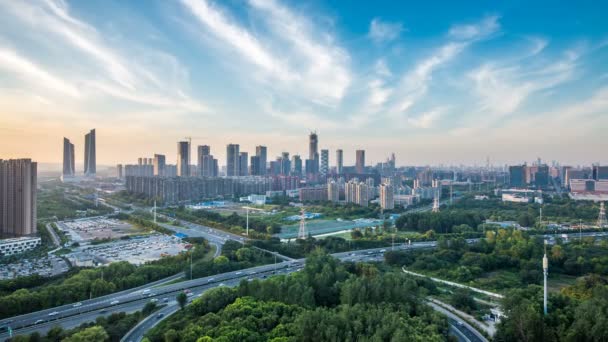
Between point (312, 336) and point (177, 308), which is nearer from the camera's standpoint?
point (312, 336)

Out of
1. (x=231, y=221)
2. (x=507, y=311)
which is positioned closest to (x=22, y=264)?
(x=231, y=221)

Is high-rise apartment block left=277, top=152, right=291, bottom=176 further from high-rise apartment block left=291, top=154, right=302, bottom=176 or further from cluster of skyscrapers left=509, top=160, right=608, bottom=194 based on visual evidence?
cluster of skyscrapers left=509, top=160, right=608, bottom=194

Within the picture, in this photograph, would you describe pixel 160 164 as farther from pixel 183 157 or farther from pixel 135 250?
pixel 135 250

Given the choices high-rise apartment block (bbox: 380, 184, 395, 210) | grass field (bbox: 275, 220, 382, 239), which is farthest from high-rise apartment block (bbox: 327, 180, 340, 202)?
grass field (bbox: 275, 220, 382, 239)

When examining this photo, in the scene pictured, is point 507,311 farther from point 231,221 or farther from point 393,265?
point 231,221

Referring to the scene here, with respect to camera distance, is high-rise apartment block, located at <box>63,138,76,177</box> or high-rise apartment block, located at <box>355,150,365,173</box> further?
high-rise apartment block, located at <box>355,150,365,173</box>

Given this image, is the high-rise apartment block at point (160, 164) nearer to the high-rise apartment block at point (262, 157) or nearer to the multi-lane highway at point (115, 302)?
the high-rise apartment block at point (262, 157)

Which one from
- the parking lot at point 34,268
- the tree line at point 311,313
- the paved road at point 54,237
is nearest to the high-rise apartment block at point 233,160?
the paved road at point 54,237
